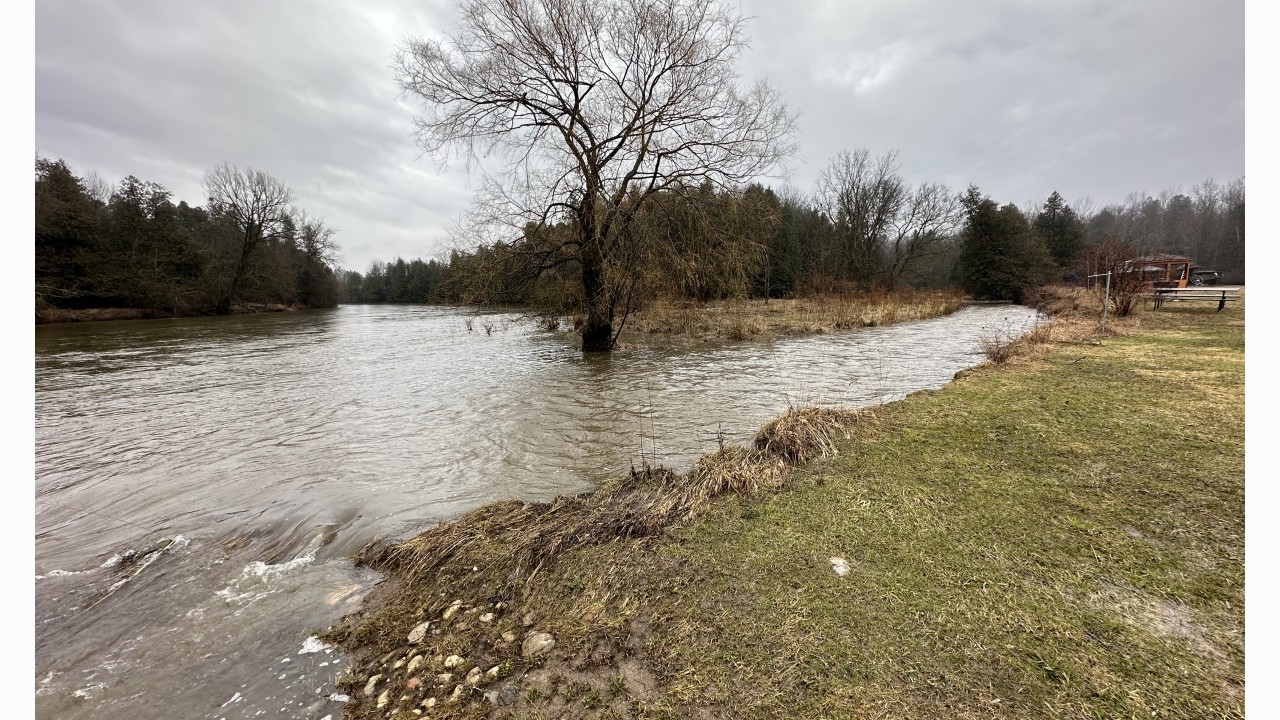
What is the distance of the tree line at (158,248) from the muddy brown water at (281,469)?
75.6 feet

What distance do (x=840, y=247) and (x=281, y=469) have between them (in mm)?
42580

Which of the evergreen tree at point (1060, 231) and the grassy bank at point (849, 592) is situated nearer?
the grassy bank at point (849, 592)

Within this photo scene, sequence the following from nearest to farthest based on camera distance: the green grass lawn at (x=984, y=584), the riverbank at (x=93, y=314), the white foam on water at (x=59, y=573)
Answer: the green grass lawn at (x=984, y=584)
the white foam on water at (x=59, y=573)
the riverbank at (x=93, y=314)

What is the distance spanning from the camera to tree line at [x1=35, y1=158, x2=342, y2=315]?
1066 inches

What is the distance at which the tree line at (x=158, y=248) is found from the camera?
27078 mm

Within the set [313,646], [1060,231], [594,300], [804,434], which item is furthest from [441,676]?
[1060,231]

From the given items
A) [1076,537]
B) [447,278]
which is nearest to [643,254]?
[447,278]

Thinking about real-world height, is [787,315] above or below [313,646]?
above

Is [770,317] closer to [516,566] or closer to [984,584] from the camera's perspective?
[984,584]

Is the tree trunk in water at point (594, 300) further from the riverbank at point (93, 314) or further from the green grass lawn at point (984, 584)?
the riverbank at point (93, 314)

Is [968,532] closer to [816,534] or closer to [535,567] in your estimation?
[816,534]

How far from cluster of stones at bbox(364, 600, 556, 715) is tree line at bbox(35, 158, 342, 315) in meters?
39.3

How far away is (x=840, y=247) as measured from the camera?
133ft

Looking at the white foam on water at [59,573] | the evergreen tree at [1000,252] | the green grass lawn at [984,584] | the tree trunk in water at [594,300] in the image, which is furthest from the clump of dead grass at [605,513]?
the evergreen tree at [1000,252]
